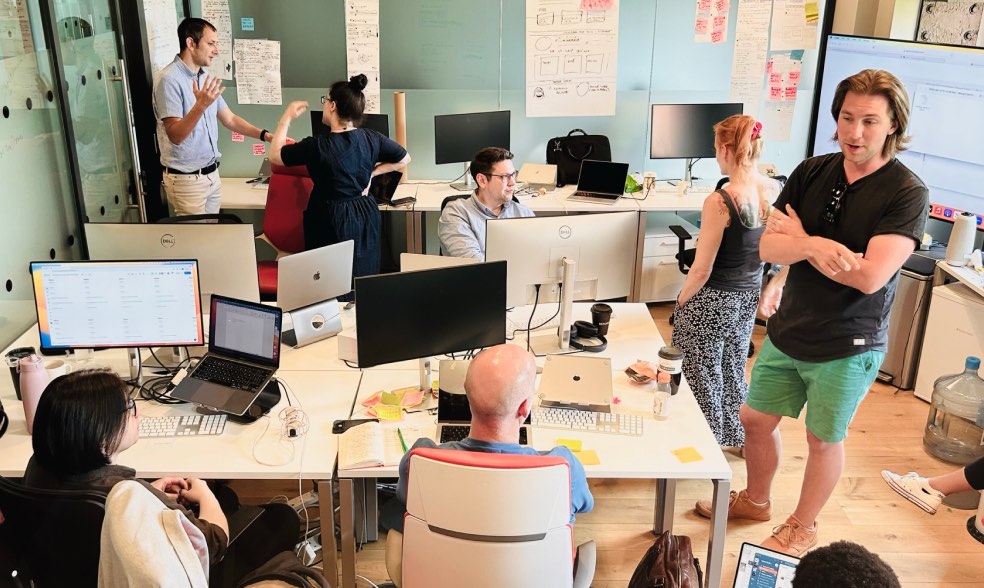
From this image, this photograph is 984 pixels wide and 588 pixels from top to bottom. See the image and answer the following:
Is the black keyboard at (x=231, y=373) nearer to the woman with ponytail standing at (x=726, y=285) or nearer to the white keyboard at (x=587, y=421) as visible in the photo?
the white keyboard at (x=587, y=421)

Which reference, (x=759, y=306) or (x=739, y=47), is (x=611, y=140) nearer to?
(x=739, y=47)

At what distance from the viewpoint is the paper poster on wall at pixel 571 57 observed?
5.70m

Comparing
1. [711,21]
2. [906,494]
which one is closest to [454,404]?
[906,494]

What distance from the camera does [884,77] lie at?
2512 mm

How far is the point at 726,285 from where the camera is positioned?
336 centimetres

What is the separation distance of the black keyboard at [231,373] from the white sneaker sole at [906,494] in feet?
8.95

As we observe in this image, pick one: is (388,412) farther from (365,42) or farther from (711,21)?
(711,21)

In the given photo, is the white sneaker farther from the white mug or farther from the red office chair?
the white mug

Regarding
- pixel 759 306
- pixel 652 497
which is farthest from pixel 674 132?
pixel 652 497

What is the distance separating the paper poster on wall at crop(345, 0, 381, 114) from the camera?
18.3ft

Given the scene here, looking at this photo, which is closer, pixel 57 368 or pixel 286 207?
pixel 57 368

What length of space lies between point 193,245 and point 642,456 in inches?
72.0

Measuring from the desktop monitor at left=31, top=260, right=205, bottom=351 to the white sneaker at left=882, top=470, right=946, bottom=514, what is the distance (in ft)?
9.78

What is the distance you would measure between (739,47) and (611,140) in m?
1.11
